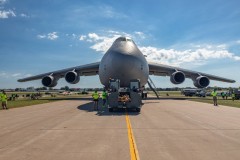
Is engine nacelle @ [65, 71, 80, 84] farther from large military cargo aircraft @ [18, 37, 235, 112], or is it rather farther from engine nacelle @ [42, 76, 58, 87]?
large military cargo aircraft @ [18, 37, 235, 112]

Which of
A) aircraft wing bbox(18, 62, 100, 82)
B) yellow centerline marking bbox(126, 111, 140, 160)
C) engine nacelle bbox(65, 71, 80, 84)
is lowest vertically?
yellow centerline marking bbox(126, 111, 140, 160)

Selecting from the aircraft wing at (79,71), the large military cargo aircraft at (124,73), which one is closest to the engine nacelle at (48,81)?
the aircraft wing at (79,71)

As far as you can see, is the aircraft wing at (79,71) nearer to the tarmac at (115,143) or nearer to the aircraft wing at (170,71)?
the aircraft wing at (170,71)

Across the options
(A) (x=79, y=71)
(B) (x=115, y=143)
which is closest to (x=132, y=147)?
(B) (x=115, y=143)

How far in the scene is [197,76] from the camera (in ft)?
112

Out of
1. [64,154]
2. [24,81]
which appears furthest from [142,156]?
[24,81]

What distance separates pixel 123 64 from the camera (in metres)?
19.7

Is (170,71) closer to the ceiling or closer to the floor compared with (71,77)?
closer to the ceiling

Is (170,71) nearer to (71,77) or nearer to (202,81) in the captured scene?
(202,81)

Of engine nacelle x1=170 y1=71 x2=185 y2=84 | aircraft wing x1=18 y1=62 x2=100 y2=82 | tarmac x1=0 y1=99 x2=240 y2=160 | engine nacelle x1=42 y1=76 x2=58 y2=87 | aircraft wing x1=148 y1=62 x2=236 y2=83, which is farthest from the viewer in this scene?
engine nacelle x1=42 y1=76 x2=58 y2=87

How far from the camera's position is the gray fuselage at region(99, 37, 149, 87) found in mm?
19828

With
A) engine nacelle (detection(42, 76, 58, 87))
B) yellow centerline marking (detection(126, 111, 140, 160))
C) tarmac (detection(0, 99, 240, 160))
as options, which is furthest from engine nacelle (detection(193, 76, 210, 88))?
yellow centerline marking (detection(126, 111, 140, 160))

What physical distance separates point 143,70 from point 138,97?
413 centimetres

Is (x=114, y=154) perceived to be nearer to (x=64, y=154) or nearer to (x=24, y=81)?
(x=64, y=154)
